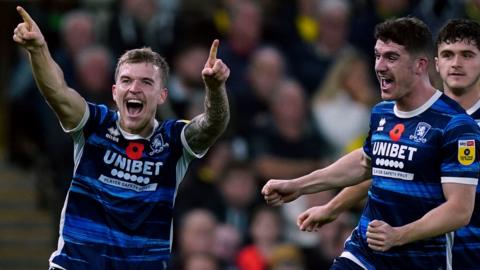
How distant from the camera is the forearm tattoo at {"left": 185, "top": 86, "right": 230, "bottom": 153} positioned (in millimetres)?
8164

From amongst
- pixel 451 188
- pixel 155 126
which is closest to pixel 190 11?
pixel 155 126

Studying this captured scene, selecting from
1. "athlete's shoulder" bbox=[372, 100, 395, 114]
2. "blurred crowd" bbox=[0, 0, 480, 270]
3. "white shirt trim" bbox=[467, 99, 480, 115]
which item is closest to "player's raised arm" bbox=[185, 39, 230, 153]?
"athlete's shoulder" bbox=[372, 100, 395, 114]

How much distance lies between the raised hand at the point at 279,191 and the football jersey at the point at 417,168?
0.47 metres

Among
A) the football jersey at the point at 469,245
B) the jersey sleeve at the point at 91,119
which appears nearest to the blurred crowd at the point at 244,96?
the jersey sleeve at the point at 91,119

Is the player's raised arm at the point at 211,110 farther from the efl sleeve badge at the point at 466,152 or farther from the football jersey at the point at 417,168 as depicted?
the efl sleeve badge at the point at 466,152

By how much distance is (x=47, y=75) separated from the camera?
26.3ft

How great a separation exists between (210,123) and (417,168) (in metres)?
1.33

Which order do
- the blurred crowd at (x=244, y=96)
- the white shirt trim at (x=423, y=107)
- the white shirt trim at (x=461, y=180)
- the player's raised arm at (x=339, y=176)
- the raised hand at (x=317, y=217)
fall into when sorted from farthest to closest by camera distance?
1. the blurred crowd at (x=244, y=96)
2. the raised hand at (x=317, y=217)
3. the player's raised arm at (x=339, y=176)
4. the white shirt trim at (x=423, y=107)
5. the white shirt trim at (x=461, y=180)

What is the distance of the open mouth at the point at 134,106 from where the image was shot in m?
8.32

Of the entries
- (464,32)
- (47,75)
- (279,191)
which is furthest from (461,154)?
(47,75)

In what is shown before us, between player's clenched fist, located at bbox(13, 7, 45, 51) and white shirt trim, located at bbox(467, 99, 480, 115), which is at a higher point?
player's clenched fist, located at bbox(13, 7, 45, 51)

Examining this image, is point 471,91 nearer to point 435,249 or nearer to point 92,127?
point 435,249

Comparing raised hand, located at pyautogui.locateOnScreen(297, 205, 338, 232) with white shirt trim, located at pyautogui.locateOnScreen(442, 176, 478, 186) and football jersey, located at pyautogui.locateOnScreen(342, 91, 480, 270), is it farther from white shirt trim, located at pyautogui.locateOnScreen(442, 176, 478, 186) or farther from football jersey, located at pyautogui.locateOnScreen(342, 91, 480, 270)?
white shirt trim, located at pyautogui.locateOnScreen(442, 176, 478, 186)

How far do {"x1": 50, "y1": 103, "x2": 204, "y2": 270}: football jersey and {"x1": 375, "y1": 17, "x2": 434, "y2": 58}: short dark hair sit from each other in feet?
4.83
